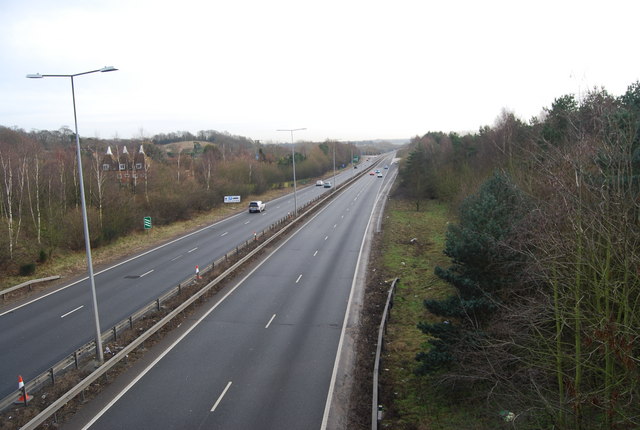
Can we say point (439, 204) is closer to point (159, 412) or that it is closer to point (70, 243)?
point (70, 243)

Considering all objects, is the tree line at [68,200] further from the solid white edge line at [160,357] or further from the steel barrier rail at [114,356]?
the solid white edge line at [160,357]

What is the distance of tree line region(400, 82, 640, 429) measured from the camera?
9156mm

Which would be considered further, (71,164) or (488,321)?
(71,164)

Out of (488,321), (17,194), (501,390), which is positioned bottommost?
(501,390)

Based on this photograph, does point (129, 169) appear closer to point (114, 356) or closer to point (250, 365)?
point (114, 356)

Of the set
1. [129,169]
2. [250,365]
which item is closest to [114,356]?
[250,365]

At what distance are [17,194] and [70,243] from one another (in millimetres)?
4775

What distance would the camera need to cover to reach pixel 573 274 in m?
11.0

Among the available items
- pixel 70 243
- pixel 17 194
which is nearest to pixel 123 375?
pixel 70 243

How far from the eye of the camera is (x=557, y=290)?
1023 cm

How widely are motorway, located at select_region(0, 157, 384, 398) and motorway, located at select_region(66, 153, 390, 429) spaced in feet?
11.3

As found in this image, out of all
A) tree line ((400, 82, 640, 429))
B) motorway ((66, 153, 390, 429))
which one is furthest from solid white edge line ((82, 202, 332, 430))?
tree line ((400, 82, 640, 429))

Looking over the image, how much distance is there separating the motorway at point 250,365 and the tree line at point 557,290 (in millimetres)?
3767

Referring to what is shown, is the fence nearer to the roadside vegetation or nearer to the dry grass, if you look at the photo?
the dry grass
